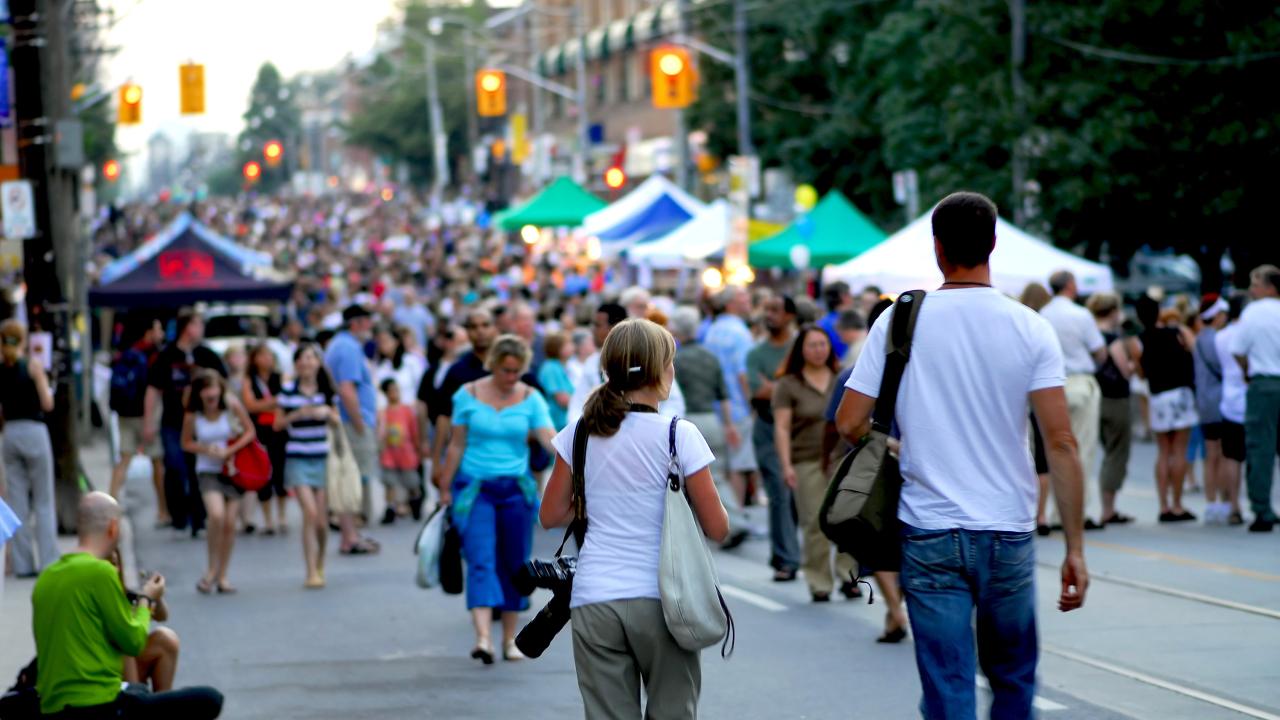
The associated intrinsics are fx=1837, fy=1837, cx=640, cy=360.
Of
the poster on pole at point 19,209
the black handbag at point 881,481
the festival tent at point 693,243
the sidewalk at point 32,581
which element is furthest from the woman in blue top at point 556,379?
the festival tent at point 693,243

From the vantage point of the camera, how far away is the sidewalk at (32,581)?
987 centimetres

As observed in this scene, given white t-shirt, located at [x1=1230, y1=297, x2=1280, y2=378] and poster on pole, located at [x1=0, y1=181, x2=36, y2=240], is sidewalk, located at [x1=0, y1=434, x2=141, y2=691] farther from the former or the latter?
white t-shirt, located at [x1=1230, y1=297, x2=1280, y2=378]

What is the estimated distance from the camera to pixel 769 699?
27.1ft

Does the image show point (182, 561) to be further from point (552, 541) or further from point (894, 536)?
point (894, 536)

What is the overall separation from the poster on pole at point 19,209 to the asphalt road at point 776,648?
3796 mm

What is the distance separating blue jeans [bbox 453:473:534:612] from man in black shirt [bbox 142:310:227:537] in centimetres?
640

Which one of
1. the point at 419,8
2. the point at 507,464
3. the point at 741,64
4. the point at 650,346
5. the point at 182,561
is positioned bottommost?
the point at 182,561

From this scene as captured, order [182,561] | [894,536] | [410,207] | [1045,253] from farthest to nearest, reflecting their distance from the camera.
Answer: [410,207], [1045,253], [182,561], [894,536]

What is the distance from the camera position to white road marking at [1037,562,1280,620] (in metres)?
9.97

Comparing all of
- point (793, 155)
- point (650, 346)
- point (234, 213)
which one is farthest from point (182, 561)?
point (234, 213)

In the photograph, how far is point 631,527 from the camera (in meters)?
5.11

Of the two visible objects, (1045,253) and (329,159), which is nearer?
(1045,253)

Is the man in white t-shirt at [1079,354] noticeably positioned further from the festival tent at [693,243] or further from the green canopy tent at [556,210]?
the green canopy tent at [556,210]

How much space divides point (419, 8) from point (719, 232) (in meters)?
81.3
